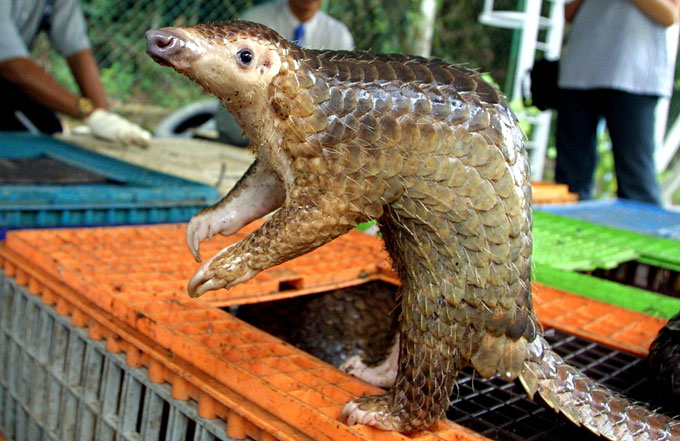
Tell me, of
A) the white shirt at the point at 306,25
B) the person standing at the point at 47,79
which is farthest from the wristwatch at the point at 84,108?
the white shirt at the point at 306,25

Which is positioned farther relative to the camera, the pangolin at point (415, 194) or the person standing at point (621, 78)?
the person standing at point (621, 78)

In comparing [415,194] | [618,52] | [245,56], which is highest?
[618,52]

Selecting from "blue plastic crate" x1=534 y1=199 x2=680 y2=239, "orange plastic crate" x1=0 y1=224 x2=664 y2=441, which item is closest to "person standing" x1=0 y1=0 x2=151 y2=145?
"orange plastic crate" x1=0 y1=224 x2=664 y2=441

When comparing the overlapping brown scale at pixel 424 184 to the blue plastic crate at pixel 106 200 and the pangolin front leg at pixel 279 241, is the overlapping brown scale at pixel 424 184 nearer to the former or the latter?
the pangolin front leg at pixel 279 241

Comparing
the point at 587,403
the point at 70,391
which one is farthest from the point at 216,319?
the point at 587,403

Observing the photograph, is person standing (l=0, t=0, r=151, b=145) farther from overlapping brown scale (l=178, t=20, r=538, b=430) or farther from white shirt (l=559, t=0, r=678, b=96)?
overlapping brown scale (l=178, t=20, r=538, b=430)

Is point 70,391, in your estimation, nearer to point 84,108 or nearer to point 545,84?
point 84,108
